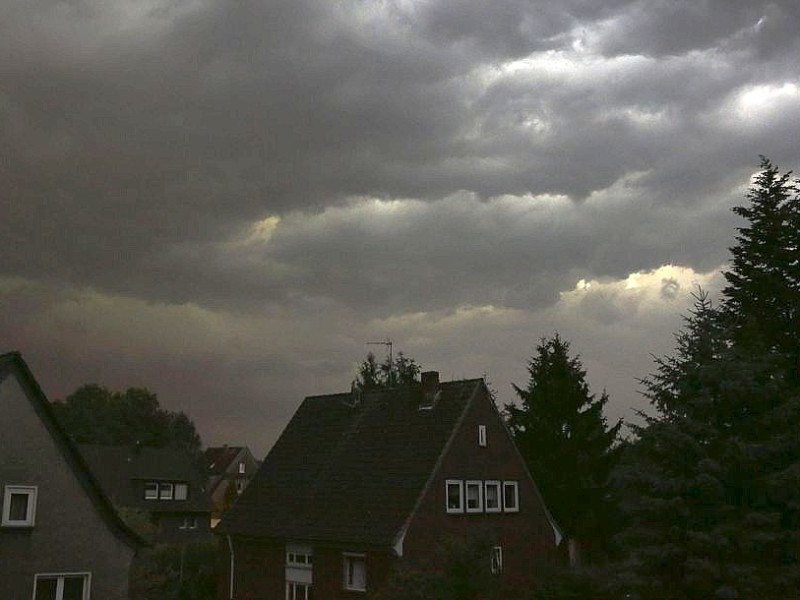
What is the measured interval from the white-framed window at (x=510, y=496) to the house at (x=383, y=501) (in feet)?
0.16

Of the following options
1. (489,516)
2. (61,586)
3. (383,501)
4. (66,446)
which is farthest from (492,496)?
(66,446)

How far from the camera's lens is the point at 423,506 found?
119 feet

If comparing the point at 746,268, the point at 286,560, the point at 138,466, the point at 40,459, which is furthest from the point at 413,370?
the point at 40,459

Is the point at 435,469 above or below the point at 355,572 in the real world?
above

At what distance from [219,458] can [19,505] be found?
10209 cm

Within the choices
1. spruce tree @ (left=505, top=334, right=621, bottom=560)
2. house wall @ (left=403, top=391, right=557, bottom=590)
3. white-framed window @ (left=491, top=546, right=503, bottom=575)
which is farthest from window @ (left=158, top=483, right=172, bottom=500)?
white-framed window @ (left=491, top=546, right=503, bottom=575)

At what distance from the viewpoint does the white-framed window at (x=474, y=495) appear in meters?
38.3

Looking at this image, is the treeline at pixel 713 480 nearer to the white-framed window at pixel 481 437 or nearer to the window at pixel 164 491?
the white-framed window at pixel 481 437

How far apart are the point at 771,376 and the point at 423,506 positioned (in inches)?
618

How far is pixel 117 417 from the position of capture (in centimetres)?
13912

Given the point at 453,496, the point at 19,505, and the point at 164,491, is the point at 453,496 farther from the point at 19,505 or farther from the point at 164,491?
the point at 164,491

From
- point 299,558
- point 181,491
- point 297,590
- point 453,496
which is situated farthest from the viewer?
point 181,491

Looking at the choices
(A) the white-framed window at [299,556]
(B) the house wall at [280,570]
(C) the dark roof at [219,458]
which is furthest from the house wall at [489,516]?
(C) the dark roof at [219,458]

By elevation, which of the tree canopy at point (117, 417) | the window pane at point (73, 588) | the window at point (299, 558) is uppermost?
the tree canopy at point (117, 417)
